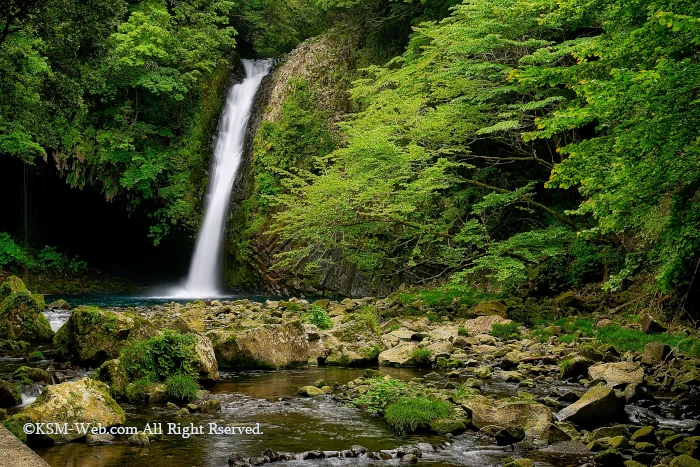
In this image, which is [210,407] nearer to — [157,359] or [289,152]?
[157,359]

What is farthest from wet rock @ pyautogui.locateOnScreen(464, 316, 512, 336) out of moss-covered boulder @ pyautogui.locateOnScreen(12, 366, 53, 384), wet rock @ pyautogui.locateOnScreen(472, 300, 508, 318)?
moss-covered boulder @ pyautogui.locateOnScreen(12, 366, 53, 384)

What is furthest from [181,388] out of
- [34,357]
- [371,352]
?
[371,352]

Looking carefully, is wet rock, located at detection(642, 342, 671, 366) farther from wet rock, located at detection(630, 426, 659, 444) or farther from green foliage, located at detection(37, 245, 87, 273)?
green foliage, located at detection(37, 245, 87, 273)

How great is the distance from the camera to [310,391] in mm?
7430

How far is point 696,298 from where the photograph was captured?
992 cm

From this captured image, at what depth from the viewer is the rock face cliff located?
64.7ft

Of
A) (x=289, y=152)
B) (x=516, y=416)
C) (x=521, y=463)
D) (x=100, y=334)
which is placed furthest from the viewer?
(x=289, y=152)

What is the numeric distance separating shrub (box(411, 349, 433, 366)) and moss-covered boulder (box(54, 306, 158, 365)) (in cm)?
376

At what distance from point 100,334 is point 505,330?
265 inches

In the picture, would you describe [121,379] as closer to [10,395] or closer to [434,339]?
[10,395]

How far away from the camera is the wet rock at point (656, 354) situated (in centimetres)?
821

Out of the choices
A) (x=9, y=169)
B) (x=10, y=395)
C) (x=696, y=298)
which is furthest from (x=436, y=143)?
(x=9, y=169)

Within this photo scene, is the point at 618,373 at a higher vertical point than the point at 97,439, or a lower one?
higher

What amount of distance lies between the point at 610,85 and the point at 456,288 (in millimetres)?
9813
